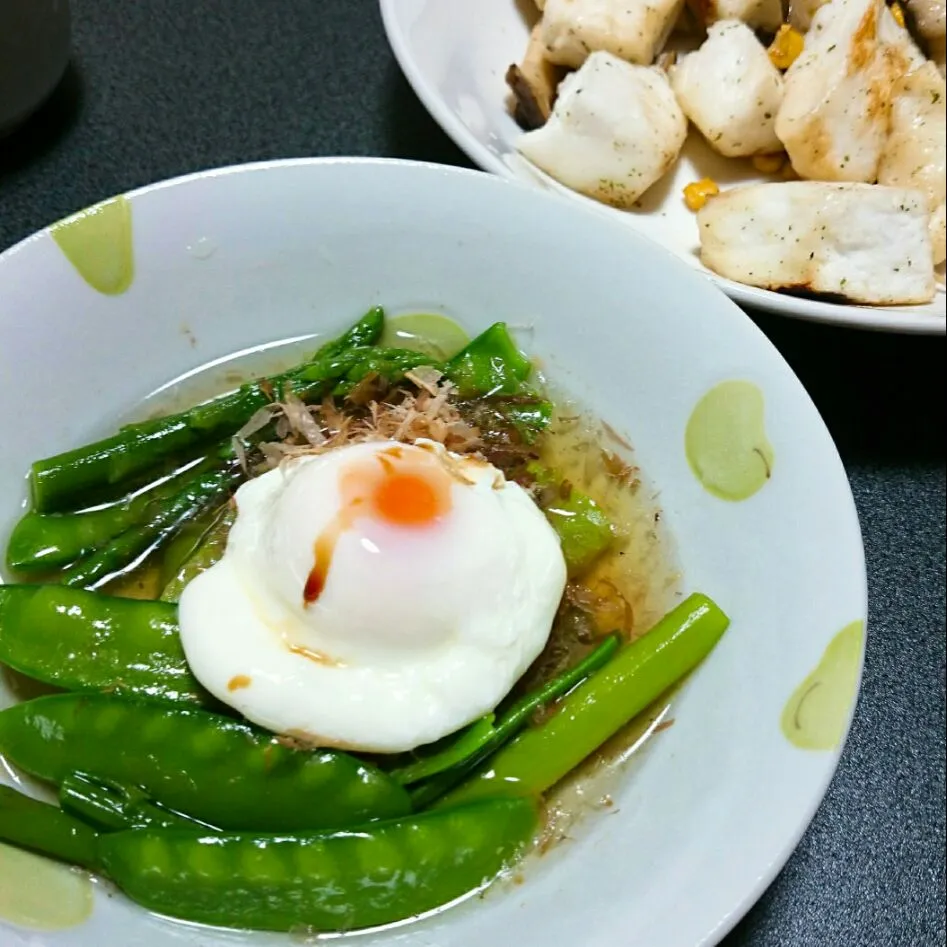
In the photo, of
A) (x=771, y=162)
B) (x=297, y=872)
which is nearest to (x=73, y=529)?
(x=297, y=872)

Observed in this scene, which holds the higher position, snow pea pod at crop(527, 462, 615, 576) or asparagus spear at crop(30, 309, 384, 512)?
asparagus spear at crop(30, 309, 384, 512)

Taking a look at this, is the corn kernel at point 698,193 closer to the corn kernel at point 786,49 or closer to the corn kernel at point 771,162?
the corn kernel at point 771,162

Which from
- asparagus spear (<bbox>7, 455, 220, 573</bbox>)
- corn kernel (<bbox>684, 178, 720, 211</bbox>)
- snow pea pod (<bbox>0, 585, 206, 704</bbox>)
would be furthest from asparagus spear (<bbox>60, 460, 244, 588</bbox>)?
corn kernel (<bbox>684, 178, 720, 211</bbox>)

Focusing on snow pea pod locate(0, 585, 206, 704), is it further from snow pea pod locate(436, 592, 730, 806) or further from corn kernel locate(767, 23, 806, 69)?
corn kernel locate(767, 23, 806, 69)

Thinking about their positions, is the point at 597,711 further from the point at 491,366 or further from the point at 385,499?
the point at 491,366

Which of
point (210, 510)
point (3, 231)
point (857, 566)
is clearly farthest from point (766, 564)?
point (3, 231)

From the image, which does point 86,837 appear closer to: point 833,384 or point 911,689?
point 911,689
